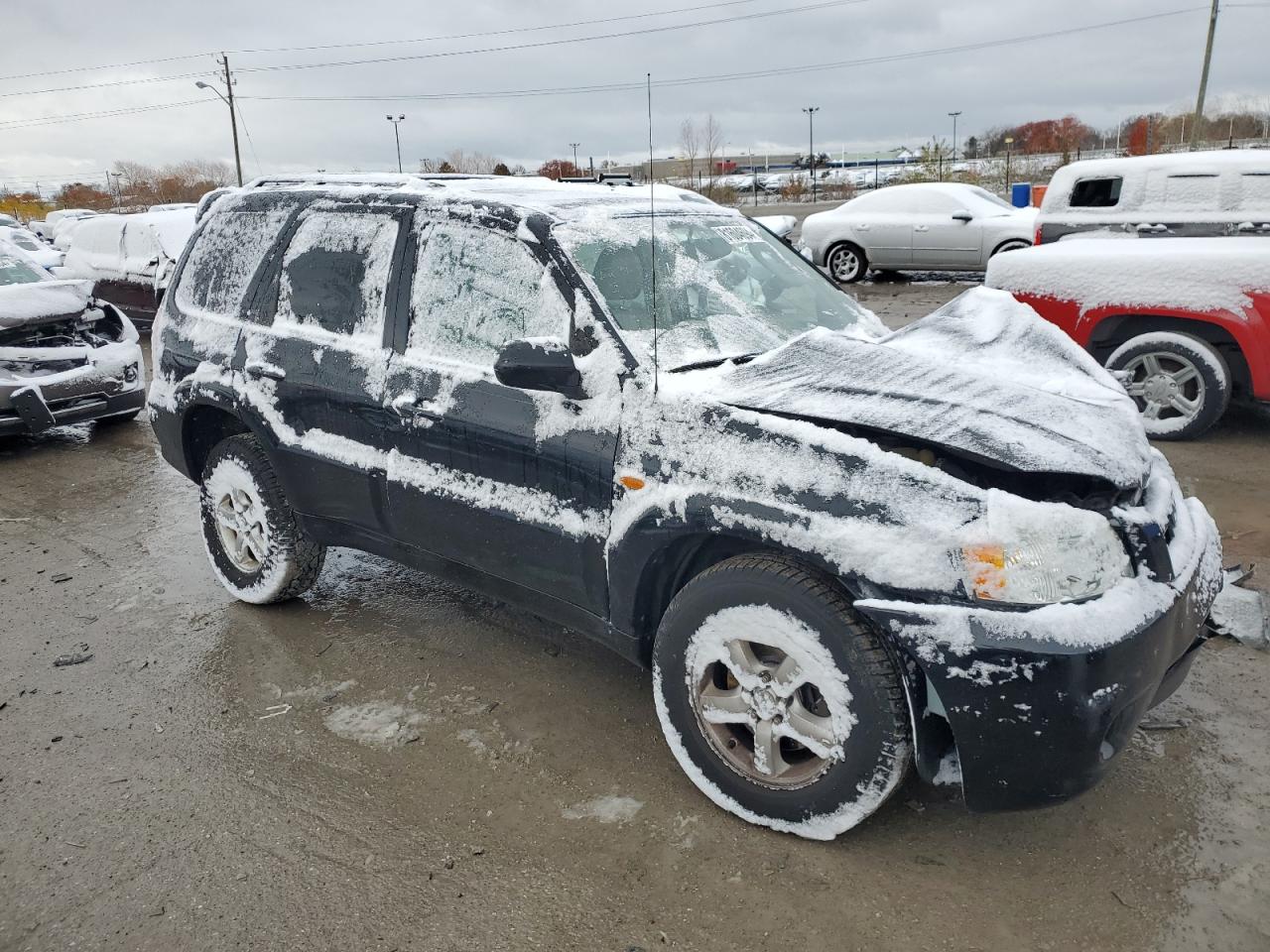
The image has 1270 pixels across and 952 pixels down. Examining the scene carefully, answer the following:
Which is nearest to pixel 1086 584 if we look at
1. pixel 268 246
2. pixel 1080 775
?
pixel 1080 775

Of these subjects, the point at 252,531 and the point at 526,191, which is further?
the point at 252,531

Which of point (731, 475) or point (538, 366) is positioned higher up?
point (538, 366)

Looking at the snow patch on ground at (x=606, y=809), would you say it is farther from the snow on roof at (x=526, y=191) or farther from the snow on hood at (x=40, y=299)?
the snow on hood at (x=40, y=299)

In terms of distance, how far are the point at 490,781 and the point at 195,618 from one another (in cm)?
212

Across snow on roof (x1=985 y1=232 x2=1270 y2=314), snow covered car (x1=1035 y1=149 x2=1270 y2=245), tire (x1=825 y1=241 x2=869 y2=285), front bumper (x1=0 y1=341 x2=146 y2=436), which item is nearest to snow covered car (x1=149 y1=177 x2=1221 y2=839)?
snow on roof (x1=985 y1=232 x2=1270 y2=314)

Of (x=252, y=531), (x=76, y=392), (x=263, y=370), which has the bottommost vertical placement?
(x=252, y=531)

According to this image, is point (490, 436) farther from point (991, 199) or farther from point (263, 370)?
point (991, 199)

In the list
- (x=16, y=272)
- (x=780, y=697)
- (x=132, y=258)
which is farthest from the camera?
(x=132, y=258)

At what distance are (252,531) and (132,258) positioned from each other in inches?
393

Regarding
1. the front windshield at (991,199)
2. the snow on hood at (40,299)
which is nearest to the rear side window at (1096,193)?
the front windshield at (991,199)

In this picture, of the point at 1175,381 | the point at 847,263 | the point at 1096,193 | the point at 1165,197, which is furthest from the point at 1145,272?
the point at 847,263

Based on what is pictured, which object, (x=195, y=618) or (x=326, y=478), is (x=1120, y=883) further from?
(x=195, y=618)

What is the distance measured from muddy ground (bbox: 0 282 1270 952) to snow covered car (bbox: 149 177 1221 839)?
31 centimetres

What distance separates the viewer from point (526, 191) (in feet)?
12.3
